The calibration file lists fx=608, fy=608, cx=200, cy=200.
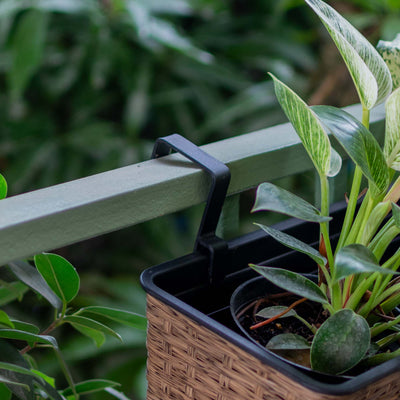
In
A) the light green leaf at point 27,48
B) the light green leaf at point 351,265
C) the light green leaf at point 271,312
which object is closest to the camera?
the light green leaf at point 351,265

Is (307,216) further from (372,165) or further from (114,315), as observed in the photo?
(114,315)

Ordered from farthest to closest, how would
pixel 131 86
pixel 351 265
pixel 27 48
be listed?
pixel 131 86 < pixel 27 48 < pixel 351 265

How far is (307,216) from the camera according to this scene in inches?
15.5

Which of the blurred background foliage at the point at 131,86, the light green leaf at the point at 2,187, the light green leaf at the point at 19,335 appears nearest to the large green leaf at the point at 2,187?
the light green leaf at the point at 2,187

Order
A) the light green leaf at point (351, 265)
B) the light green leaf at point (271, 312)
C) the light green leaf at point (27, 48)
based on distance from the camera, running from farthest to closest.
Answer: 1. the light green leaf at point (27, 48)
2. the light green leaf at point (271, 312)
3. the light green leaf at point (351, 265)

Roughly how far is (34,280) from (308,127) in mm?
252

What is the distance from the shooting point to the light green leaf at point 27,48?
154 cm

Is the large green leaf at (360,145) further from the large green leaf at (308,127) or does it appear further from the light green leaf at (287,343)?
the light green leaf at (287,343)

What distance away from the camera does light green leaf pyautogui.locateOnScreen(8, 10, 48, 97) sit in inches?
60.5

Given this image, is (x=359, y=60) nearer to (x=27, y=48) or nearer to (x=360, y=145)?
(x=360, y=145)

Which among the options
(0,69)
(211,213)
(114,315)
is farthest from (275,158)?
(0,69)

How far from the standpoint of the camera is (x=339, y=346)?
0.38m

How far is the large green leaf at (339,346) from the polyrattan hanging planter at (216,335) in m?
0.01

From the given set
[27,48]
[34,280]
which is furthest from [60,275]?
[27,48]
